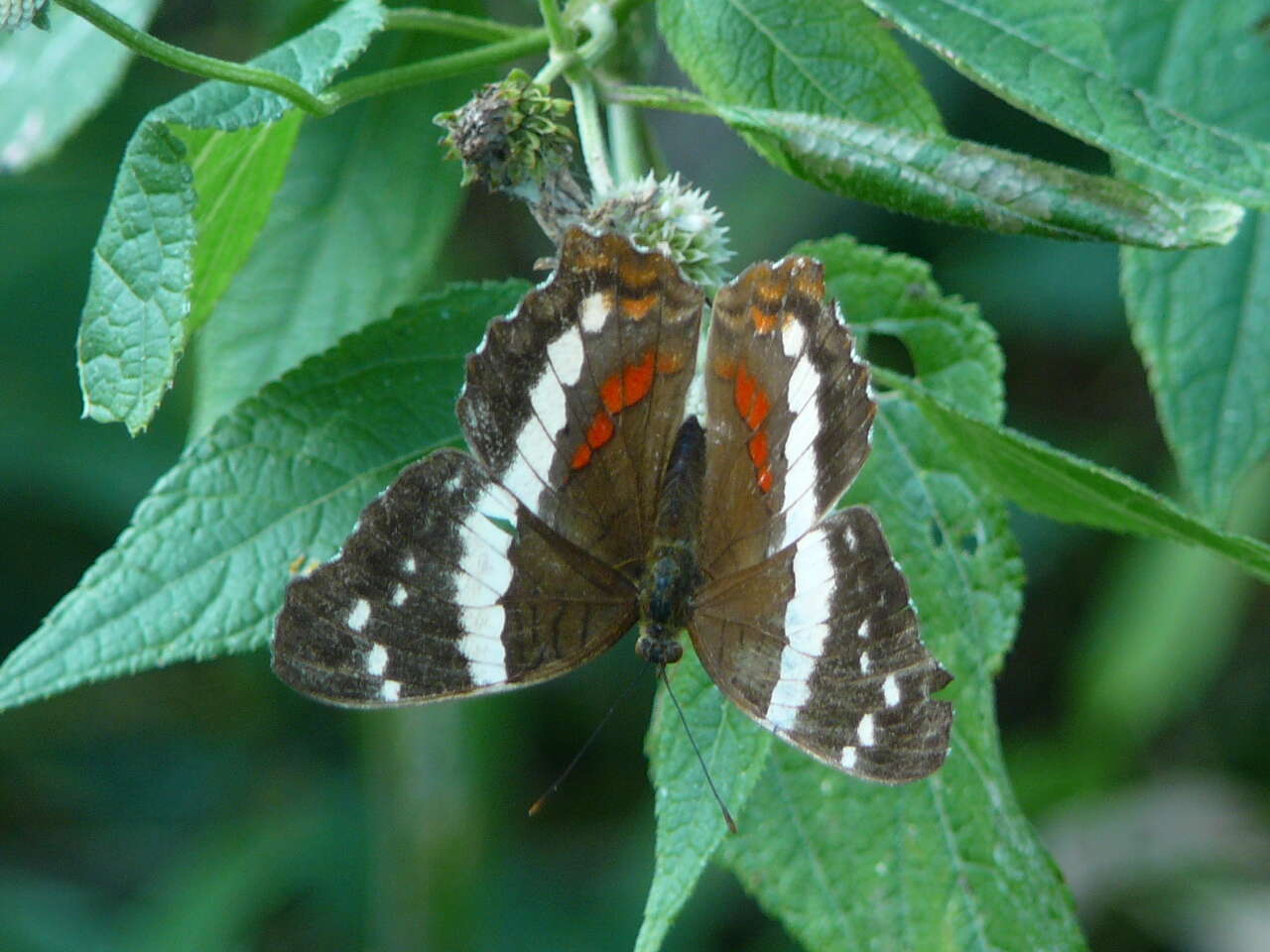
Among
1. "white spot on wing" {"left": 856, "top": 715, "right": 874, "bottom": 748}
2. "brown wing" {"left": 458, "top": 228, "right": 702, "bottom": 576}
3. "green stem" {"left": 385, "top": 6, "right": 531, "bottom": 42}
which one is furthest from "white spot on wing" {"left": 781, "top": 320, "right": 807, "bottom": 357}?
"green stem" {"left": 385, "top": 6, "right": 531, "bottom": 42}

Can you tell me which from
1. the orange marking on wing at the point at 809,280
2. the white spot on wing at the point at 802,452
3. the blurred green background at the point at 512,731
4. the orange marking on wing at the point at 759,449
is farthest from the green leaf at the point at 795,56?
the blurred green background at the point at 512,731

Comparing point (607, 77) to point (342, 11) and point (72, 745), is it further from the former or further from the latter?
point (72, 745)

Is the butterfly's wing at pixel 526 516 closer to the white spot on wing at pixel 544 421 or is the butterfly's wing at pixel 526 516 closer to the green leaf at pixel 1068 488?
the white spot on wing at pixel 544 421

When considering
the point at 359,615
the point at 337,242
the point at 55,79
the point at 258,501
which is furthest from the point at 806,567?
the point at 55,79

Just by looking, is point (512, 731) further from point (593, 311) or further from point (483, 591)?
point (593, 311)

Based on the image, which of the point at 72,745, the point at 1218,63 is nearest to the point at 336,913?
the point at 72,745
